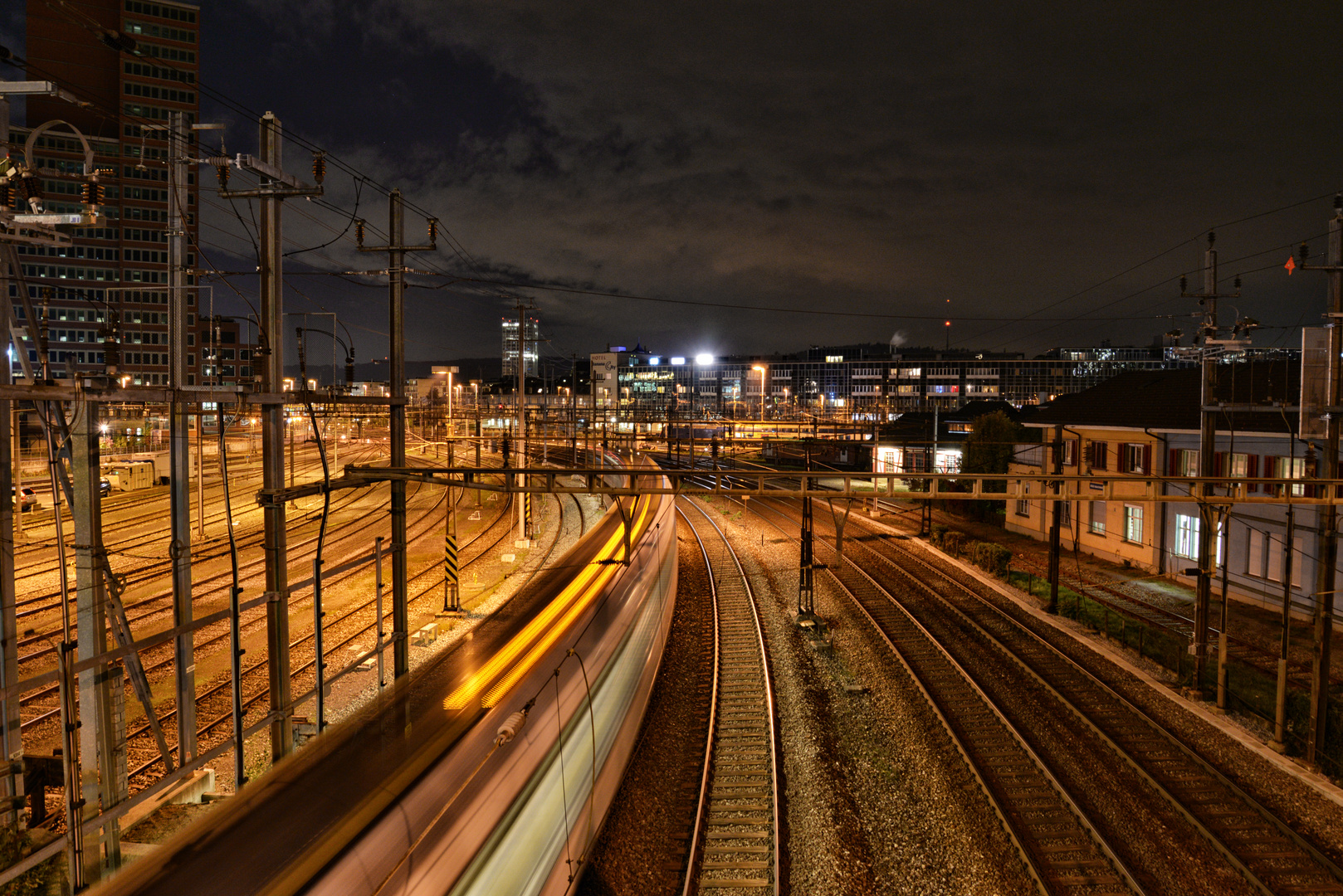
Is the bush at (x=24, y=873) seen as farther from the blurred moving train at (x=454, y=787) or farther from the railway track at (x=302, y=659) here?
the blurred moving train at (x=454, y=787)

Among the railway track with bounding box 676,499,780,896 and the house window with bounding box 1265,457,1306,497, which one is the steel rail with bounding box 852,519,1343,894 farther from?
the house window with bounding box 1265,457,1306,497

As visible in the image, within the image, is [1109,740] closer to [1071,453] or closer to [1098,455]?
[1098,455]

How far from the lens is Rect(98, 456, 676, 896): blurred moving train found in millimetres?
3340

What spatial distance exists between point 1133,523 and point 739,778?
55.5 ft

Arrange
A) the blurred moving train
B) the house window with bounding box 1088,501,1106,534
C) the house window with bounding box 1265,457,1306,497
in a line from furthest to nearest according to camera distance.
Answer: the house window with bounding box 1088,501,1106,534 < the house window with bounding box 1265,457,1306,497 < the blurred moving train

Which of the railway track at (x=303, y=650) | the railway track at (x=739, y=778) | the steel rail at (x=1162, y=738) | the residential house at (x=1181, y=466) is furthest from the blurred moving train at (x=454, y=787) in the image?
the residential house at (x=1181, y=466)

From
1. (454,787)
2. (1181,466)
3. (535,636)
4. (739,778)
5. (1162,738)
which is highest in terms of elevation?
(1181,466)

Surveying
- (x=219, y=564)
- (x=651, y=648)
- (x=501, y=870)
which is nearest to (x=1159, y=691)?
(x=651, y=648)

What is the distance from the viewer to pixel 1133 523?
1950cm

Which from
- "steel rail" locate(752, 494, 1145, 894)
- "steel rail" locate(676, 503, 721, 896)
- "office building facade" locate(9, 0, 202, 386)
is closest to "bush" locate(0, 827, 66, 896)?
"steel rail" locate(676, 503, 721, 896)

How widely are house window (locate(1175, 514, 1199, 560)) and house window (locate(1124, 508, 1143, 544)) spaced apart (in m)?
1.05

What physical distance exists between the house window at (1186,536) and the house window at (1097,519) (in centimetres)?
264

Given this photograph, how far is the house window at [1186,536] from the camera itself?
17.5m

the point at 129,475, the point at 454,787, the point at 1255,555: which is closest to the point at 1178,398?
the point at 1255,555
